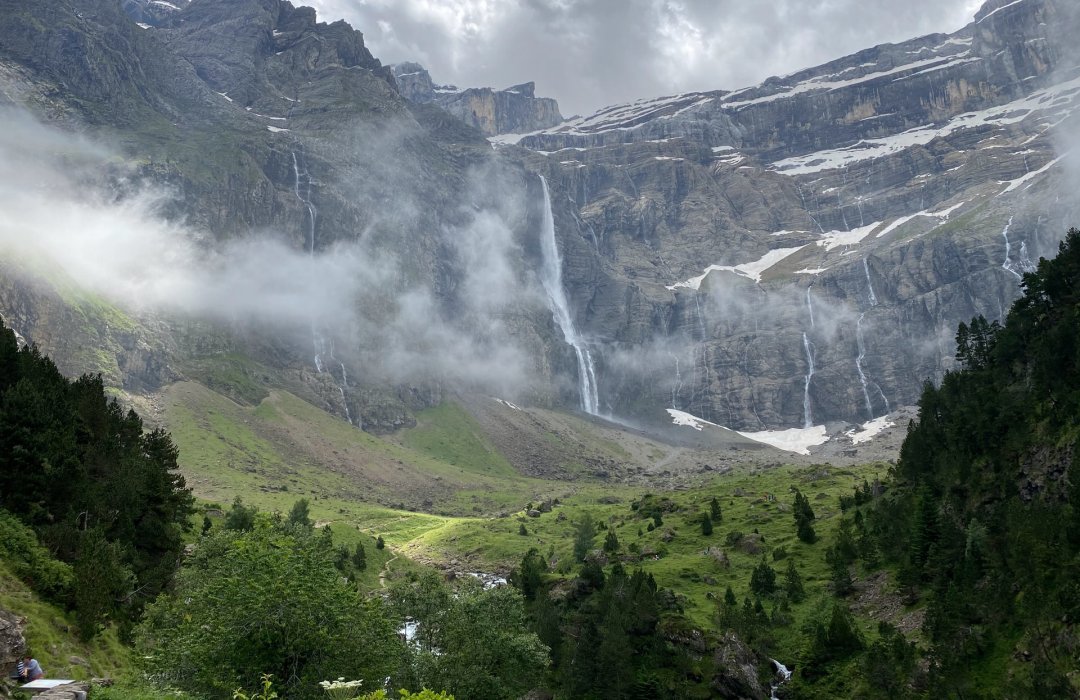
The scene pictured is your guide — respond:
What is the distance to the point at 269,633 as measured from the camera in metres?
31.6

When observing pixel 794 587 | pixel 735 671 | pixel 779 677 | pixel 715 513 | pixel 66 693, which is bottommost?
pixel 779 677

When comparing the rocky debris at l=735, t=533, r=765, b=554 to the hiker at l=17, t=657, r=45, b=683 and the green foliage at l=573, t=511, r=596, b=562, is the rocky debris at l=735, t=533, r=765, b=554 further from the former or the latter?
the hiker at l=17, t=657, r=45, b=683

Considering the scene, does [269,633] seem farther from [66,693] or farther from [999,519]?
[999,519]

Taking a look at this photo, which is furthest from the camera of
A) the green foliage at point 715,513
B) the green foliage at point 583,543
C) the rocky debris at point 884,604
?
the green foliage at point 715,513

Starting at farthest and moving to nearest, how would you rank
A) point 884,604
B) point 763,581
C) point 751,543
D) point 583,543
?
point 583,543 → point 751,543 → point 763,581 → point 884,604

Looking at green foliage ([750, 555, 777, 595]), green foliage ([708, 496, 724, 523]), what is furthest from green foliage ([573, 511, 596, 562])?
green foliage ([750, 555, 777, 595])

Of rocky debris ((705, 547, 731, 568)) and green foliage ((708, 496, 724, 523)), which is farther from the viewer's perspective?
green foliage ((708, 496, 724, 523))

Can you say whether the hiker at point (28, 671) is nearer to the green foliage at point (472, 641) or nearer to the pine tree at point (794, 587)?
the green foliage at point (472, 641)

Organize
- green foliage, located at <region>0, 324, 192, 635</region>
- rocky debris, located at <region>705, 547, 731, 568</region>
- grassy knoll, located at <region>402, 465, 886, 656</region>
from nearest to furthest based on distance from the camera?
green foliage, located at <region>0, 324, 192, 635</region>, grassy knoll, located at <region>402, 465, 886, 656</region>, rocky debris, located at <region>705, 547, 731, 568</region>

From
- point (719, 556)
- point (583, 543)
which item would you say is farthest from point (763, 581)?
point (583, 543)

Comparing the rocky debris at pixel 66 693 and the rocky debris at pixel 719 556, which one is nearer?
the rocky debris at pixel 66 693

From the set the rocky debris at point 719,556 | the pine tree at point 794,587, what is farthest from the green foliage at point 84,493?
the rocky debris at point 719,556

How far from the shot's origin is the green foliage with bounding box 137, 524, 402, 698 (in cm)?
3144

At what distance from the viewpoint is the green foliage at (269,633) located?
31438mm
